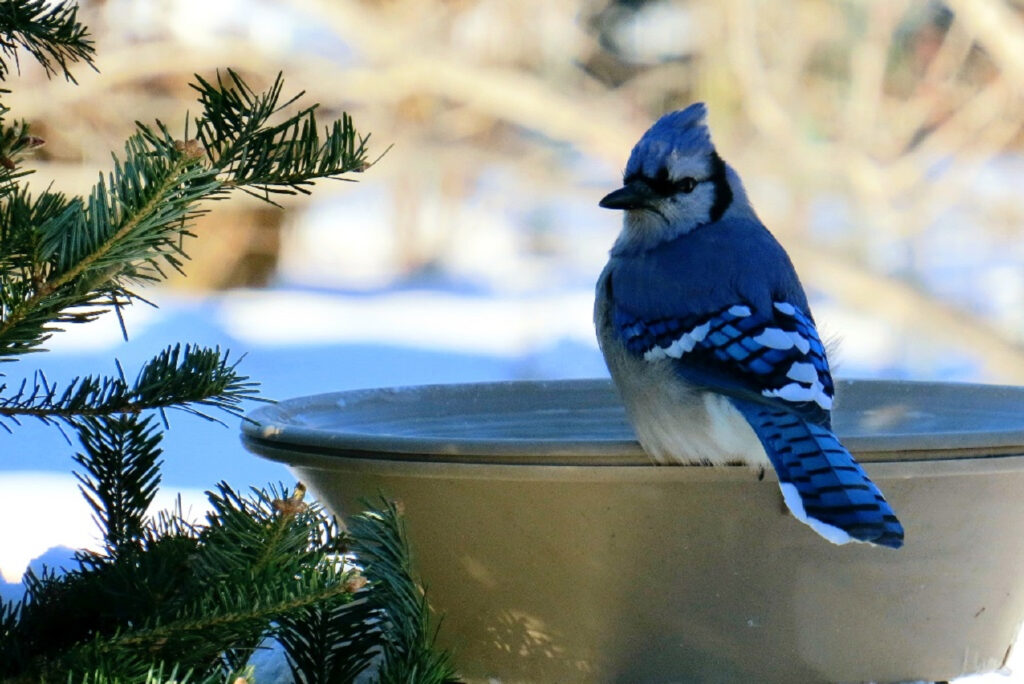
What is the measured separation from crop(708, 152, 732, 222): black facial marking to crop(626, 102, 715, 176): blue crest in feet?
0.18

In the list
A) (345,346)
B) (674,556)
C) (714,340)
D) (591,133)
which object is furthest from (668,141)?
(345,346)

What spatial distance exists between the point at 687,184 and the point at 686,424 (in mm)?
408

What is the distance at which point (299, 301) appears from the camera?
195 inches

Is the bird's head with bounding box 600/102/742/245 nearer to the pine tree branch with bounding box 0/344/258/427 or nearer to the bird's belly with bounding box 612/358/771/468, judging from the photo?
the bird's belly with bounding box 612/358/771/468

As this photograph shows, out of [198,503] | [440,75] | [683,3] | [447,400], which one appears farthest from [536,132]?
[447,400]

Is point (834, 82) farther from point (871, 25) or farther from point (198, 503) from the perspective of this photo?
point (198, 503)

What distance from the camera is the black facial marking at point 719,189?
155 centimetres

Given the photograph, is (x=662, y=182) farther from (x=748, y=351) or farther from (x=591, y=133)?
(x=591, y=133)

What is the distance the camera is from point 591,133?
4.05 m

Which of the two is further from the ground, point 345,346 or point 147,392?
point 345,346

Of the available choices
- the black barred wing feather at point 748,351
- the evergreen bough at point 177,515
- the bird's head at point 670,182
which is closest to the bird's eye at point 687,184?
the bird's head at point 670,182

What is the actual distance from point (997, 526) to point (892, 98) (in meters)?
3.12

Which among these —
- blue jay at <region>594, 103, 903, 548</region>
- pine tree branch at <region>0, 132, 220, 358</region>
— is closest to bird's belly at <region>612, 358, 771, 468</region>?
blue jay at <region>594, 103, 903, 548</region>

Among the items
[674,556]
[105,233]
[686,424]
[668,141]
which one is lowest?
[674,556]
